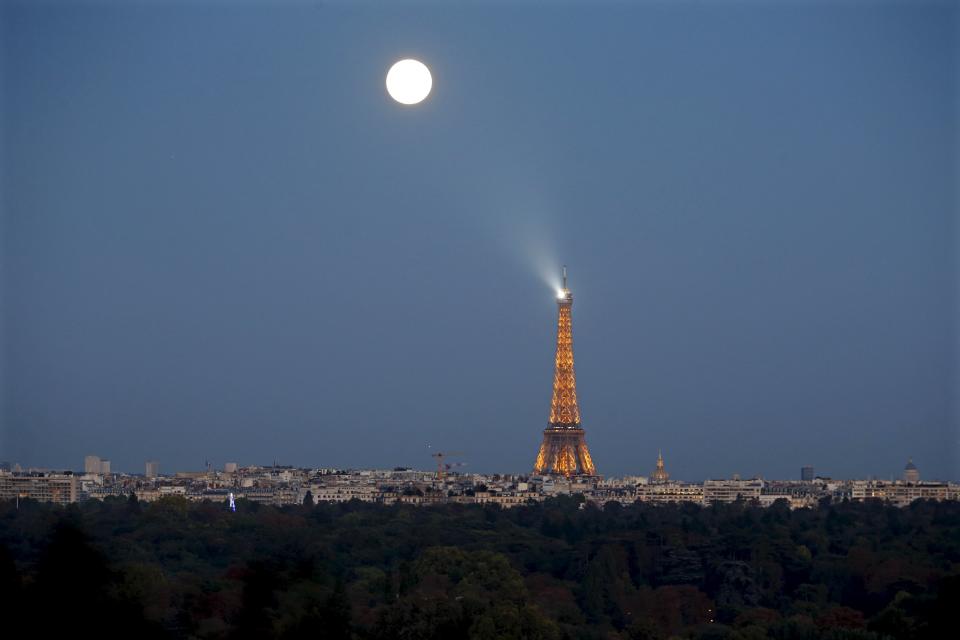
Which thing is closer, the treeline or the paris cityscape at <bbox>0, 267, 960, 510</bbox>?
the treeline

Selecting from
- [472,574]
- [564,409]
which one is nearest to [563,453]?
[564,409]

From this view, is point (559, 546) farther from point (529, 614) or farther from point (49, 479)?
point (49, 479)

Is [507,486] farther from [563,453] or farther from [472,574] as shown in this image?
[472,574]

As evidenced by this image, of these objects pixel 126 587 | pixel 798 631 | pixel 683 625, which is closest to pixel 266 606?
pixel 126 587

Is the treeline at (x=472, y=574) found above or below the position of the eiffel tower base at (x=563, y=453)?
below

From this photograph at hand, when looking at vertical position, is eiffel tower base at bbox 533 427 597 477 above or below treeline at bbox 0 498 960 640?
above
